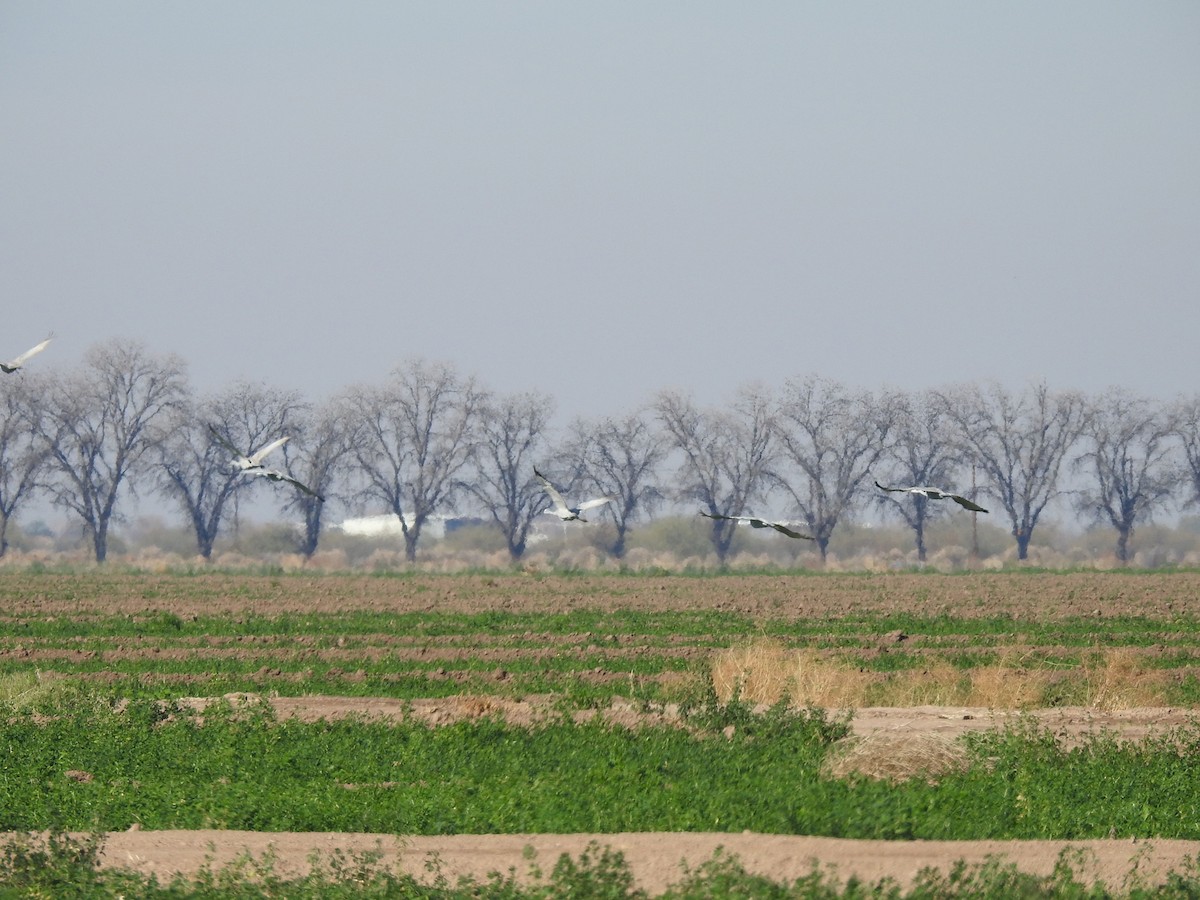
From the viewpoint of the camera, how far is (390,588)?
49625 millimetres

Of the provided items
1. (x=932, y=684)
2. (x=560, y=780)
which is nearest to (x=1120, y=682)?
(x=932, y=684)

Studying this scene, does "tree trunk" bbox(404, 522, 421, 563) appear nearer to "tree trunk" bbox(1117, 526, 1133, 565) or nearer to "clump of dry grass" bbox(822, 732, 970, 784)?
"tree trunk" bbox(1117, 526, 1133, 565)

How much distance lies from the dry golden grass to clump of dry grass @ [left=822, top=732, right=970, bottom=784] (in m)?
3.68

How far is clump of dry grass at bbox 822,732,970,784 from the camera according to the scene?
1463cm

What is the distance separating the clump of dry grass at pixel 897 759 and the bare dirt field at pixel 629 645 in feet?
0.99

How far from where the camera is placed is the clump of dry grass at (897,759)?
48.0 feet

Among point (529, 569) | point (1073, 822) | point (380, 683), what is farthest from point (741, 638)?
point (529, 569)

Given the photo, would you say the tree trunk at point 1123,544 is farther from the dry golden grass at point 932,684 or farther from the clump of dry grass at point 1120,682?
the dry golden grass at point 932,684

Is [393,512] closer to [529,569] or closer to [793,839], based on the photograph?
[529,569]

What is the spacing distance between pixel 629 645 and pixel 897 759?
14161mm

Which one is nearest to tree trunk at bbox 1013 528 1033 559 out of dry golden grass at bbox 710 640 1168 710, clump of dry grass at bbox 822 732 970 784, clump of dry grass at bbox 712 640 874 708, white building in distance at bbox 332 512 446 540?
white building in distance at bbox 332 512 446 540

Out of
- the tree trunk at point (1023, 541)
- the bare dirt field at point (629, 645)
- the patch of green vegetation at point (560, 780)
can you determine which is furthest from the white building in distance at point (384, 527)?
the patch of green vegetation at point (560, 780)

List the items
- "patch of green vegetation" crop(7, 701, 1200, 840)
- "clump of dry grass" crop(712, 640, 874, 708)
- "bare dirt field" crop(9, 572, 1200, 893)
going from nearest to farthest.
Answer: "bare dirt field" crop(9, 572, 1200, 893) → "patch of green vegetation" crop(7, 701, 1200, 840) → "clump of dry grass" crop(712, 640, 874, 708)

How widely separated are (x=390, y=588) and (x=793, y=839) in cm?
3904
